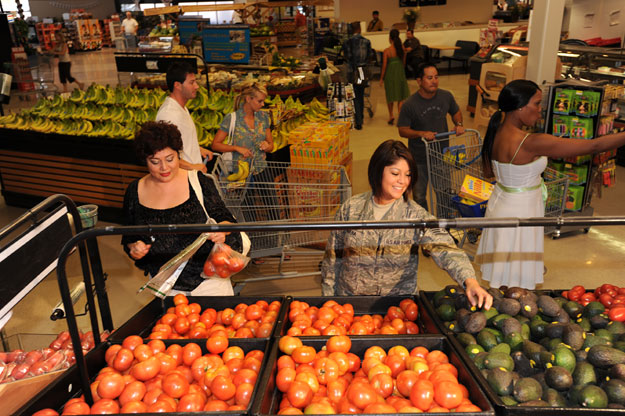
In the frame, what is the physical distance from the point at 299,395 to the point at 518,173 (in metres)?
2.70

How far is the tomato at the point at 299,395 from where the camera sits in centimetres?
170

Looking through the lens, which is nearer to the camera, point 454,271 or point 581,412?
point 581,412

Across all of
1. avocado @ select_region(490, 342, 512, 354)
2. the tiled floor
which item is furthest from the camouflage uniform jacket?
the tiled floor

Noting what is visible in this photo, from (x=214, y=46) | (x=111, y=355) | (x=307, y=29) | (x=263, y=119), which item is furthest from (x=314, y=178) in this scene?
(x=307, y=29)

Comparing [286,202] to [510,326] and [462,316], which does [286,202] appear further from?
[510,326]

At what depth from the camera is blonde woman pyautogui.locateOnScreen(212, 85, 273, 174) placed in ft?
16.0

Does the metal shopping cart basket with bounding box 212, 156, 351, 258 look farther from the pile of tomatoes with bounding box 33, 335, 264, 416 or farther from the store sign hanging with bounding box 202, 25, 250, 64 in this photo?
the store sign hanging with bounding box 202, 25, 250, 64

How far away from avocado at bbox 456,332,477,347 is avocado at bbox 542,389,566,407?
0.31m

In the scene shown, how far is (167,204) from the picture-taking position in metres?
2.84

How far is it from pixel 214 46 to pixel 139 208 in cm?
777

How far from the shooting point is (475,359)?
1868 millimetres

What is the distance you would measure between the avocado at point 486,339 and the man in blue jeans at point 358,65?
8467mm

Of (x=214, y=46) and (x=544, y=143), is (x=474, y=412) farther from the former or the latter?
(x=214, y=46)

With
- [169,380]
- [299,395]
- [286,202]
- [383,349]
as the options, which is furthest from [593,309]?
[286,202]
